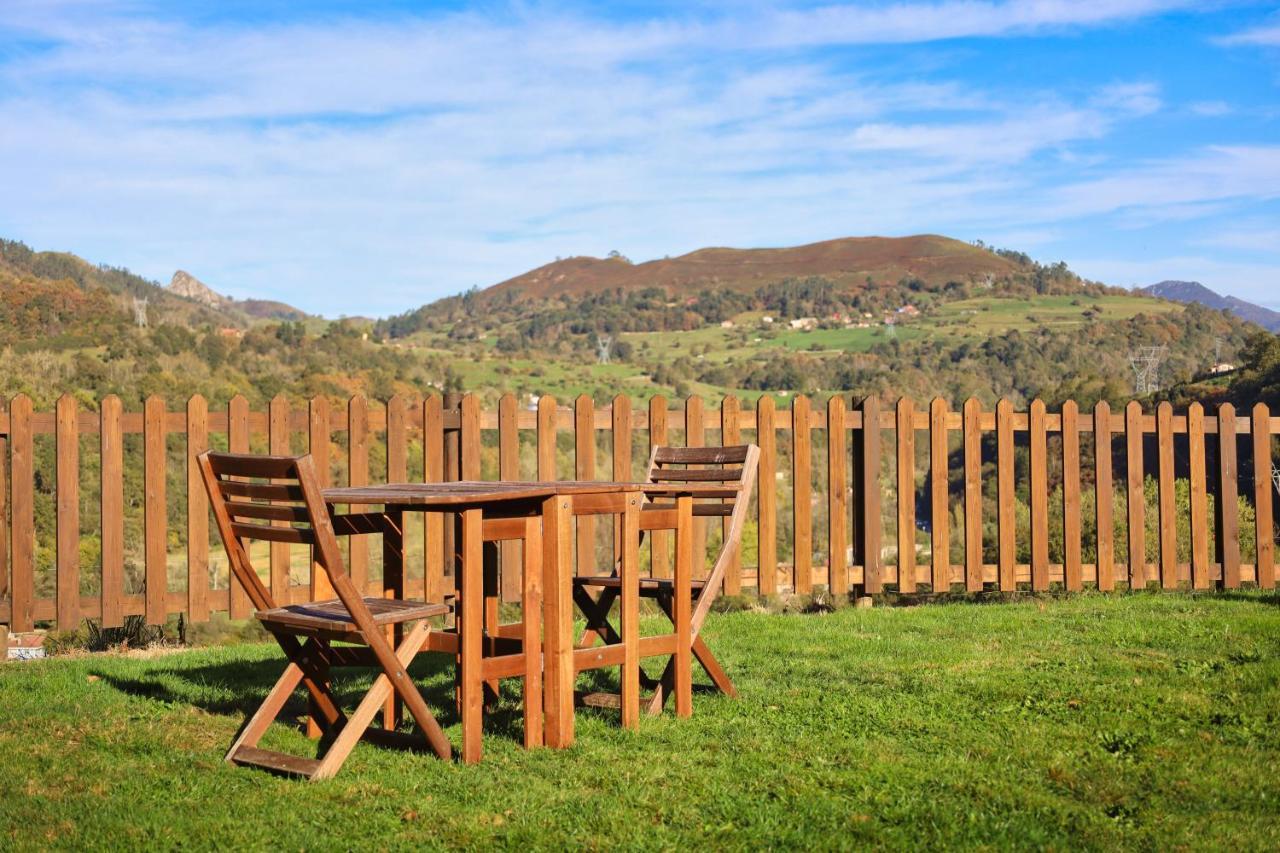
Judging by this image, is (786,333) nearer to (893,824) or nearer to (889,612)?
(889,612)

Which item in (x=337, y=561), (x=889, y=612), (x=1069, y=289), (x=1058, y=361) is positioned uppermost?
(x=1069, y=289)

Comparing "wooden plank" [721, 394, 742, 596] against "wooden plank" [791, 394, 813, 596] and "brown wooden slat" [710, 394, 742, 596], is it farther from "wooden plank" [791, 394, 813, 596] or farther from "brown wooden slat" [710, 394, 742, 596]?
"wooden plank" [791, 394, 813, 596]

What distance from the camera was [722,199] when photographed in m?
70.6

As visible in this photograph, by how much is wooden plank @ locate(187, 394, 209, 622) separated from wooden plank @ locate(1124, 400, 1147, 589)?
710 cm

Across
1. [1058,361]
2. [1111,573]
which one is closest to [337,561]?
[1111,573]

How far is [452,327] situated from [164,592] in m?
84.7

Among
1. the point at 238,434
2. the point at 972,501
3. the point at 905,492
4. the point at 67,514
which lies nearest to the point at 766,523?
the point at 905,492

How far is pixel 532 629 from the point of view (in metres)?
4.73

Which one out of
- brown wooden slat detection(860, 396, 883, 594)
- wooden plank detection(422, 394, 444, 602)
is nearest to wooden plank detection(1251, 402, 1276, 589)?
brown wooden slat detection(860, 396, 883, 594)

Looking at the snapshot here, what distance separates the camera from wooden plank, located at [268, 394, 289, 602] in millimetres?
8099

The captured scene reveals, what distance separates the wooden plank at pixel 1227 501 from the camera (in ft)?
33.5

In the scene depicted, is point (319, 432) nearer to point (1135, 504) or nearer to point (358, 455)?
point (358, 455)

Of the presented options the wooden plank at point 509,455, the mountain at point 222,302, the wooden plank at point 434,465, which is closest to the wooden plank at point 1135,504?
the wooden plank at point 509,455

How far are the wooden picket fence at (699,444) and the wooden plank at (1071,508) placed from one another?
16mm
